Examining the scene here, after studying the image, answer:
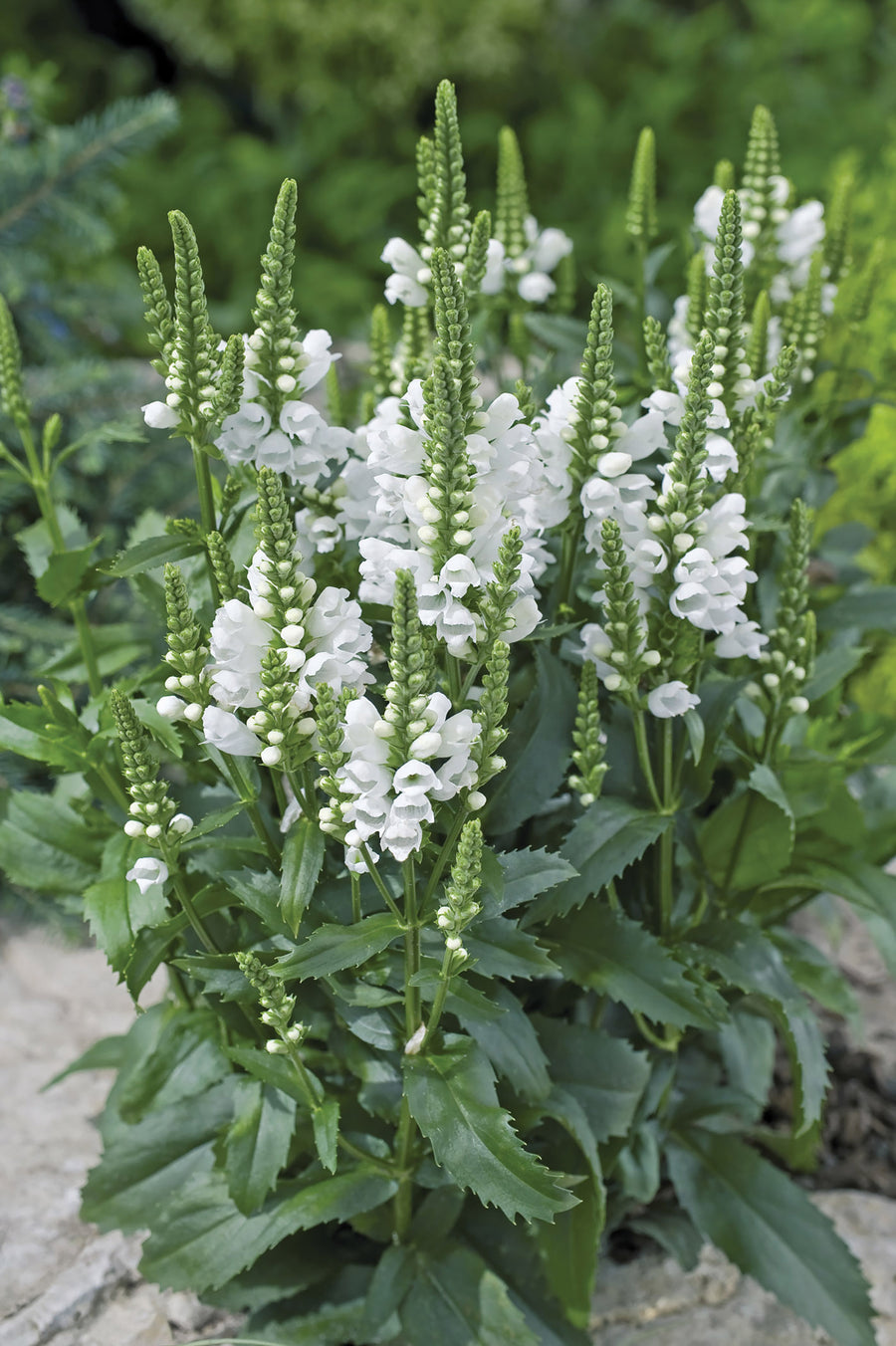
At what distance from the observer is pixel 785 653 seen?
1.82 metres

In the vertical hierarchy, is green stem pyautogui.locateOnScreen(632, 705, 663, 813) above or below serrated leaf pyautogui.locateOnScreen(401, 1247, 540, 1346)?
above

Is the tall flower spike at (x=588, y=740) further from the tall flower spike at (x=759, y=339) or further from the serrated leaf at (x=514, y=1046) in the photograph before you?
the tall flower spike at (x=759, y=339)

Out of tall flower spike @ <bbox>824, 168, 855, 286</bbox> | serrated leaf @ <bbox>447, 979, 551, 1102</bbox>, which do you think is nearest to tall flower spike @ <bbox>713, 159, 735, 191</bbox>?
tall flower spike @ <bbox>824, 168, 855, 286</bbox>

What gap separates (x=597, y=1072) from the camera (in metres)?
1.94

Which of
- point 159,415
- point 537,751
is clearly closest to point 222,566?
point 159,415

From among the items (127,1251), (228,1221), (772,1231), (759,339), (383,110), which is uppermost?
(383,110)

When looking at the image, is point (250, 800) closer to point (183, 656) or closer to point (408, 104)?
point (183, 656)

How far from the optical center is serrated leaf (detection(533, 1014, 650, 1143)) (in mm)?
1913

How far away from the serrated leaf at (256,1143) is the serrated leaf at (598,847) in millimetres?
463

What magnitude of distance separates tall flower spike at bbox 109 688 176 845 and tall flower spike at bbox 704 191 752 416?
832 millimetres

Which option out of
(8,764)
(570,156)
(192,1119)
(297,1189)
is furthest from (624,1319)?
(570,156)

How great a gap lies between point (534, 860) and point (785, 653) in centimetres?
52

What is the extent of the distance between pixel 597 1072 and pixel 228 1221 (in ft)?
2.03

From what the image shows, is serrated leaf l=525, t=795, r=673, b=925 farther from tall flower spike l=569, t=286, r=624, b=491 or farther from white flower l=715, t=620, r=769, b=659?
tall flower spike l=569, t=286, r=624, b=491
